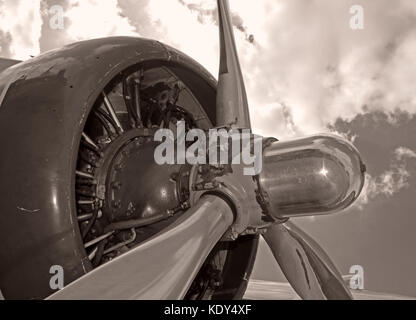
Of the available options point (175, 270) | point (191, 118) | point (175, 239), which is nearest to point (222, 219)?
point (175, 239)

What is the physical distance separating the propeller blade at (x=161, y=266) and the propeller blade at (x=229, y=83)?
2.48 feet

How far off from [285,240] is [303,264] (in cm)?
23

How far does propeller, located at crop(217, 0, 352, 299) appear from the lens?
3.04 metres

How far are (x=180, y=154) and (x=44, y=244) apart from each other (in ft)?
3.62

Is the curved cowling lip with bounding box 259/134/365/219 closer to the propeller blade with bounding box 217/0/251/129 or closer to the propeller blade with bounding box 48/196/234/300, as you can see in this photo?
the propeller blade with bounding box 48/196/234/300

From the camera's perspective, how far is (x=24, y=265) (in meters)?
2.32

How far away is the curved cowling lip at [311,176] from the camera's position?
2.38 meters

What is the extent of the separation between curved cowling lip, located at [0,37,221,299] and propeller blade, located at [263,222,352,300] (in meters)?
1.44
